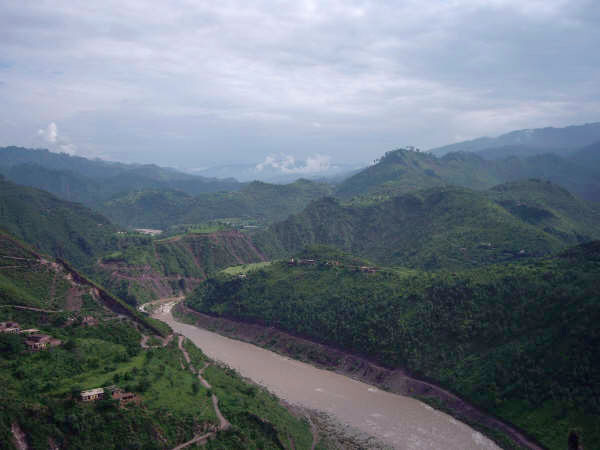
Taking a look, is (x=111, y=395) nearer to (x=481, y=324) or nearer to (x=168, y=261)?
(x=481, y=324)

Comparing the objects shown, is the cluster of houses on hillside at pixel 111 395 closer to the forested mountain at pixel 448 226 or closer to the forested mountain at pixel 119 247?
the forested mountain at pixel 119 247

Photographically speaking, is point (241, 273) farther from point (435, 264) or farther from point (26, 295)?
point (26, 295)

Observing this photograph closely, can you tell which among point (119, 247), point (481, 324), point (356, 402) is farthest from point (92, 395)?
point (119, 247)

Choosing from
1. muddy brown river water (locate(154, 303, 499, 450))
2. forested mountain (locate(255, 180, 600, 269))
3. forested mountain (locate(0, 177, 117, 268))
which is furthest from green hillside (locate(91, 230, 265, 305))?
muddy brown river water (locate(154, 303, 499, 450))

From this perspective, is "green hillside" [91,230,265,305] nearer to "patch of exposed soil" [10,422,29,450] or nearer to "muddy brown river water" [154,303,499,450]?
"muddy brown river water" [154,303,499,450]

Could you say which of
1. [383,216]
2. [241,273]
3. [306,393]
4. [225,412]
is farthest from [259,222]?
[225,412]

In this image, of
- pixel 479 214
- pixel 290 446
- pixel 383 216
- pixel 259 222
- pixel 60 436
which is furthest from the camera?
pixel 259 222

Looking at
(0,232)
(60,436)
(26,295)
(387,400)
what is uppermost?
(0,232)

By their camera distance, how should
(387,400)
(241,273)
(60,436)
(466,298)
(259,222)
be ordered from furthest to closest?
(259,222) → (241,273) → (466,298) → (387,400) → (60,436)
